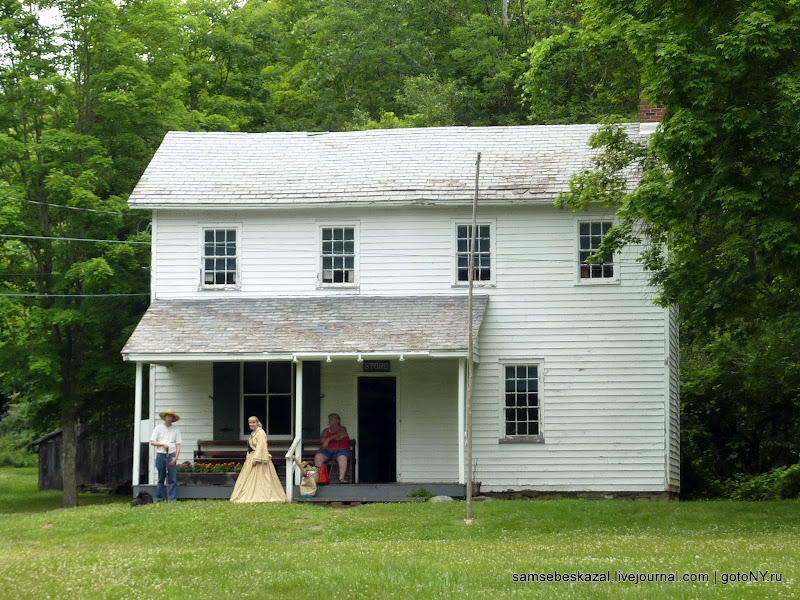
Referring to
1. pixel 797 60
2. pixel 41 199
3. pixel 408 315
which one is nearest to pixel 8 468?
pixel 41 199

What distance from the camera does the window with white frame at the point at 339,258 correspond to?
82.3 ft

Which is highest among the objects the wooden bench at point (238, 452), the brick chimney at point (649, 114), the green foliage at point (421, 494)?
the brick chimney at point (649, 114)

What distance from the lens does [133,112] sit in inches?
1144

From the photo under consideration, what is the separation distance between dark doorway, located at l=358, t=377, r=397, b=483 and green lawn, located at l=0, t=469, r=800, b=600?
11.7 feet

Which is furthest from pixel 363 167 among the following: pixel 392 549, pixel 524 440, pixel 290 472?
pixel 392 549

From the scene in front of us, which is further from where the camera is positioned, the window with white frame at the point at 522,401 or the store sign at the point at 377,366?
the store sign at the point at 377,366

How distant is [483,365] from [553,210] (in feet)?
11.4

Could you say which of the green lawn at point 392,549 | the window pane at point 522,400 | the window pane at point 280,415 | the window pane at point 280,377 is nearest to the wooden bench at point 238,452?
the window pane at point 280,415

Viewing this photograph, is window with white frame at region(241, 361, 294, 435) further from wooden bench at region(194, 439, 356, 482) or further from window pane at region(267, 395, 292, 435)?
wooden bench at region(194, 439, 356, 482)

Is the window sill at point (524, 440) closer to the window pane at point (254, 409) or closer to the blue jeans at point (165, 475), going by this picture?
the window pane at point (254, 409)

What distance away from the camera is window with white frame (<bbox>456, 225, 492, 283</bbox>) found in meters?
24.8

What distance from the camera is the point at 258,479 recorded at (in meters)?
22.1

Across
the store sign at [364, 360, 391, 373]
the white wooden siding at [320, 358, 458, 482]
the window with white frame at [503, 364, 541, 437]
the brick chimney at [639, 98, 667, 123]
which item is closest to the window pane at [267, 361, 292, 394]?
the white wooden siding at [320, 358, 458, 482]

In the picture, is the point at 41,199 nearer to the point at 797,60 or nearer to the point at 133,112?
the point at 133,112
